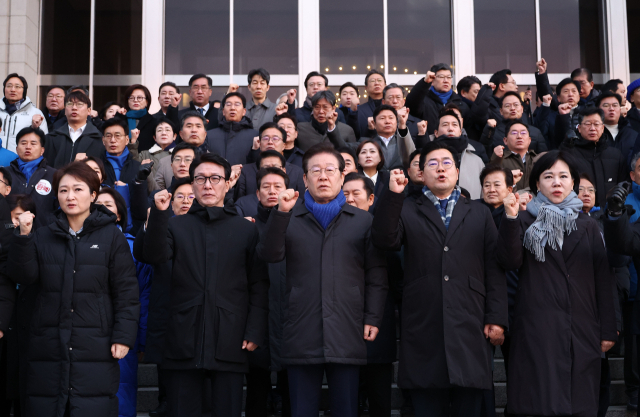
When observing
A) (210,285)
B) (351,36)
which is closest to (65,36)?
(351,36)

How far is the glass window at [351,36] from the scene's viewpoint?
12.1 m

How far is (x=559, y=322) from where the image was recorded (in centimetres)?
448

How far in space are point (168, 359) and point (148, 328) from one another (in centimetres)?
91

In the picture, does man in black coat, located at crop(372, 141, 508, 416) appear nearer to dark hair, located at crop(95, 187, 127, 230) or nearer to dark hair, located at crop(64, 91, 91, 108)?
dark hair, located at crop(95, 187, 127, 230)

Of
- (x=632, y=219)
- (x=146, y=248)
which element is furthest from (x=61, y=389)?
(x=632, y=219)

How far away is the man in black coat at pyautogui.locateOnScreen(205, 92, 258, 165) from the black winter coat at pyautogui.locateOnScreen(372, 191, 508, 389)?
368cm

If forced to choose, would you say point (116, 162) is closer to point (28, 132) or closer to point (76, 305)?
point (28, 132)

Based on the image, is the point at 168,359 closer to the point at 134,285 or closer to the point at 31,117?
the point at 134,285

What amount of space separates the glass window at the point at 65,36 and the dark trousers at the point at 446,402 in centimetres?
968

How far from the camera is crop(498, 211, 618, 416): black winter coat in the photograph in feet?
14.4

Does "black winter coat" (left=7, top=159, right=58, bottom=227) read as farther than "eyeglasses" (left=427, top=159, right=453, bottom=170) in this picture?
Yes

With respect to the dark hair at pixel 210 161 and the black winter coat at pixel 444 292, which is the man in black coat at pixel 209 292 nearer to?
the dark hair at pixel 210 161

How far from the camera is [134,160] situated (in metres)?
7.66

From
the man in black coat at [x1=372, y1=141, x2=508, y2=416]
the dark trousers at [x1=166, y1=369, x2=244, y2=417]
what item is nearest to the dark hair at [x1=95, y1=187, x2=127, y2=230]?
the dark trousers at [x1=166, y1=369, x2=244, y2=417]
